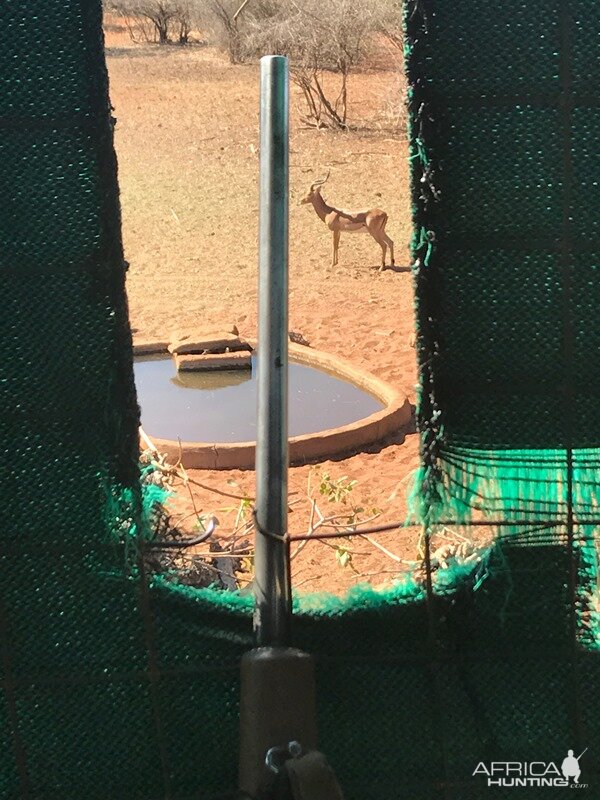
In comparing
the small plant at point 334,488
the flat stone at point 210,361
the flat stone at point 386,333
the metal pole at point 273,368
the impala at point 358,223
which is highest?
the metal pole at point 273,368

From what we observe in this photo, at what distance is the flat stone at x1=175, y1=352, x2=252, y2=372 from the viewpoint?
8148 millimetres

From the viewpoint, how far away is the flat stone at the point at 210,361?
321 inches

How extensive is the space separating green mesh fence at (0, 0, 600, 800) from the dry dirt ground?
A: 2.77ft

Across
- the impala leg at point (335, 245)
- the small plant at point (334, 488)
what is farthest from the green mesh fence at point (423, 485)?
the impala leg at point (335, 245)

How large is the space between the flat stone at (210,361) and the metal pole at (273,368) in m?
6.07

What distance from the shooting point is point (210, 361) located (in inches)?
321

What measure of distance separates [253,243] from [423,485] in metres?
9.57

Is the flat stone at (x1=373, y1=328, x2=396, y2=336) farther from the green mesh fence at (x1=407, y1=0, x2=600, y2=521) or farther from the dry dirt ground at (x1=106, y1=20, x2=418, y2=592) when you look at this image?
the green mesh fence at (x1=407, y1=0, x2=600, y2=521)

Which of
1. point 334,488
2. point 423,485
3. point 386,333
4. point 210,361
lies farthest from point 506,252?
point 386,333

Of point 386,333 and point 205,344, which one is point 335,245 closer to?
point 386,333

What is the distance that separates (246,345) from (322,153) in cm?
704

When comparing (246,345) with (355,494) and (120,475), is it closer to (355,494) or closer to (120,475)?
(355,494)

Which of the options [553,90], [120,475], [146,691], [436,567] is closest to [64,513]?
[120,475]

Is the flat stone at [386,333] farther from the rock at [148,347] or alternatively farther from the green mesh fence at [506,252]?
the green mesh fence at [506,252]
